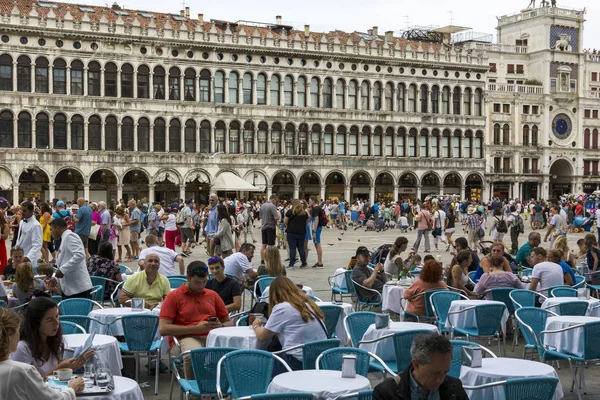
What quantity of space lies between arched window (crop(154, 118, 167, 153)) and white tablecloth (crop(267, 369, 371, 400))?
45.1 meters

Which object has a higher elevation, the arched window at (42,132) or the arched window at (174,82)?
the arched window at (174,82)

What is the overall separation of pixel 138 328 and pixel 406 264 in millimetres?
6165

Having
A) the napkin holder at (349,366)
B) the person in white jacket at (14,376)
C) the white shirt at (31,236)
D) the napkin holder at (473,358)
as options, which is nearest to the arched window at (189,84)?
the white shirt at (31,236)

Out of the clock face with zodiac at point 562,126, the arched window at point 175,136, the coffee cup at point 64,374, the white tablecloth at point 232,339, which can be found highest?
the clock face with zodiac at point 562,126

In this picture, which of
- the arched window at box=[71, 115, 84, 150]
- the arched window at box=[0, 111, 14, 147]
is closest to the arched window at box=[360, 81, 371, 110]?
the arched window at box=[71, 115, 84, 150]

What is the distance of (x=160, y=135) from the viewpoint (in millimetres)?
50188

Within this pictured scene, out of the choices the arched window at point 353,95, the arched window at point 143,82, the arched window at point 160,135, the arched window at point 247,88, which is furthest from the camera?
the arched window at point 353,95

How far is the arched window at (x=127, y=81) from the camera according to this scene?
4884 centimetres

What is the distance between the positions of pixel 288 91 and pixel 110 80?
39.1 feet

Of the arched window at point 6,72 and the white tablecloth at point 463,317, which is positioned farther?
the arched window at point 6,72

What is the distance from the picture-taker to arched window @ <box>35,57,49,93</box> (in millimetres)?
46469

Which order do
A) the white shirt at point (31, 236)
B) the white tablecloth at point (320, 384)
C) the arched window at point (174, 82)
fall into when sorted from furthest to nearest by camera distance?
the arched window at point (174, 82) < the white shirt at point (31, 236) < the white tablecloth at point (320, 384)

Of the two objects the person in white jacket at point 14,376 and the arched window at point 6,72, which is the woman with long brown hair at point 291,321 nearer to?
the person in white jacket at point 14,376

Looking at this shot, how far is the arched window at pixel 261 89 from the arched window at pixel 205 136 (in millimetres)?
3941
